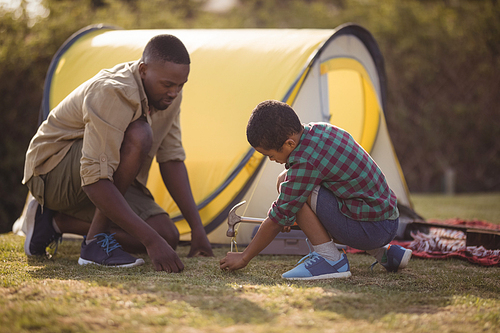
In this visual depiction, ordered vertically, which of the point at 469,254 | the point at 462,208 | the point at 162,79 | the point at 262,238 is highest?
the point at 162,79

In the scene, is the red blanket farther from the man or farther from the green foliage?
the green foliage

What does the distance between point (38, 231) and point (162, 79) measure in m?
0.85

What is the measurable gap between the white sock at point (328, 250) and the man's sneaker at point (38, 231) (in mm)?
1142

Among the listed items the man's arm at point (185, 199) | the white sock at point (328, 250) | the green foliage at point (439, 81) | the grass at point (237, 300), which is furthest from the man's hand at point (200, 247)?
the green foliage at point (439, 81)

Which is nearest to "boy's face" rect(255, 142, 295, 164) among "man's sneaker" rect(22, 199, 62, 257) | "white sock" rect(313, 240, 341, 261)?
"white sock" rect(313, 240, 341, 261)

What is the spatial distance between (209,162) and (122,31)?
3.88 ft

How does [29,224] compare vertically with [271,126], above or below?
below

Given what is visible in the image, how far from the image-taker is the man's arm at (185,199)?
6.65ft

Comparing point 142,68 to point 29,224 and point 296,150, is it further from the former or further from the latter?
point 29,224

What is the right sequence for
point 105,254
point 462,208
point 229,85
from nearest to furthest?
point 105,254 < point 229,85 < point 462,208

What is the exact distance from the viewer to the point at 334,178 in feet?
5.18

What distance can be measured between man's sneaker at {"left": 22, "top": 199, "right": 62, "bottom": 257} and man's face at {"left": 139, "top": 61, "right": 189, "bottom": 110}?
2.30ft

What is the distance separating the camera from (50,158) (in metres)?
1.94

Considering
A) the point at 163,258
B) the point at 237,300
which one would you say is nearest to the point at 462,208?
the point at 163,258
